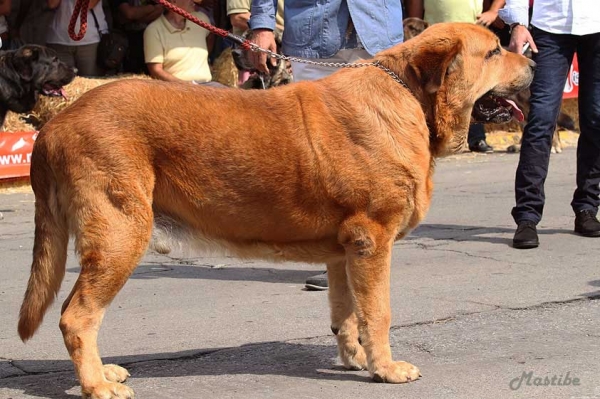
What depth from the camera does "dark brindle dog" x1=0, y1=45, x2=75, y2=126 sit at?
1007 cm

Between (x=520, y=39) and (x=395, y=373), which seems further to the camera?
(x=520, y=39)

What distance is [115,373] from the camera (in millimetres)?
4367

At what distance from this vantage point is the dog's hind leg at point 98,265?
4047 mm

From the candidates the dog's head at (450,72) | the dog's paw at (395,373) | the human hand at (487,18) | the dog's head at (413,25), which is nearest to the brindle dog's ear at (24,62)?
the dog's head at (413,25)

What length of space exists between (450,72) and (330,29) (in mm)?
1607

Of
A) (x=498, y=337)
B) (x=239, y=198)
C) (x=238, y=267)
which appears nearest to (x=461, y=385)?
(x=498, y=337)

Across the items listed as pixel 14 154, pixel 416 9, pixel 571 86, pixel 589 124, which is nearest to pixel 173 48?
pixel 14 154

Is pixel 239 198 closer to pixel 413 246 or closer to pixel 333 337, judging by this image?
pixel 333 337

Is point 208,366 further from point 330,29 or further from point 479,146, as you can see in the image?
point 479,146

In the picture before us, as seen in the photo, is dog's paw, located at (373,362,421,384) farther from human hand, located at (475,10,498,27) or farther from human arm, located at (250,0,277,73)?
human hand, located at (475,10,498,27)

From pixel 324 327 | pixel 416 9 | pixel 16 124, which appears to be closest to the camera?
pixel 324 327

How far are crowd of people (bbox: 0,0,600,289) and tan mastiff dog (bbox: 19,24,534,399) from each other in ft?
4.86

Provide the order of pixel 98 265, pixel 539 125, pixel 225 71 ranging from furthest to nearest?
pixel 225 71 < pixel 539 125 < pixel 98 265

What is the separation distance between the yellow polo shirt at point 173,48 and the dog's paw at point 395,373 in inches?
294
